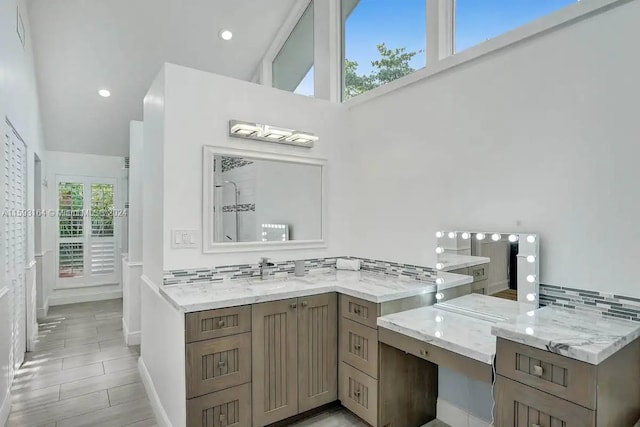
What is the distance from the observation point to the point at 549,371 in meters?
1.42

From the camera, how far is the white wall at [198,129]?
2488 mm

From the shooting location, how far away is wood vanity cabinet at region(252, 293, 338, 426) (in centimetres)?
222

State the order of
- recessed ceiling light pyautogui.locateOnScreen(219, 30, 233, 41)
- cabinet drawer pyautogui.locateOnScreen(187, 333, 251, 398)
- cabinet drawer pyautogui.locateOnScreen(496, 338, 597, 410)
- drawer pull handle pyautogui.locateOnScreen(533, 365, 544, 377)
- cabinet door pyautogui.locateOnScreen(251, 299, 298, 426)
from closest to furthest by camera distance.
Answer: cabinet drawer pyautogui.locateOnScreen(496, 338, 597, 410), drawer pull handle pyautogui.locateOnScreen(533, 365, 544, 377), cabinet drawer pyautogui.locateOnScreen(187, 333, 251, 398), cabinet door pyautogui.locateOnScreen(251, 299, 298, 426), recessed ceiling light pyautogui.locateOnScreen(219, 30, 233, 41)

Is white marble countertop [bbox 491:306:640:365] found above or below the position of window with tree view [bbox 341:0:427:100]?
below

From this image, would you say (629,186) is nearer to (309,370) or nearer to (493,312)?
(493,312)

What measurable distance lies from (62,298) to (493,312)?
6368 mm

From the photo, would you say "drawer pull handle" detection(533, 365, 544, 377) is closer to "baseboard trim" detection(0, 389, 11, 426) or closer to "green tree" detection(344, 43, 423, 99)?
"green tree" detection(344, 43, 423, 99)

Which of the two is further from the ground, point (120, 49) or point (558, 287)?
point (120, 49)

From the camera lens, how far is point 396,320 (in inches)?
83.9

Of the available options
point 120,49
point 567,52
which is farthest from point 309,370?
point 120,49

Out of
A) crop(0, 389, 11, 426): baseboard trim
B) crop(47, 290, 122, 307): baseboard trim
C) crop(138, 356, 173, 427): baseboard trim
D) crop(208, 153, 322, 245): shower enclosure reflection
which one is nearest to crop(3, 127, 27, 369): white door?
crop(0, 389, 11, 426): baseboard trim

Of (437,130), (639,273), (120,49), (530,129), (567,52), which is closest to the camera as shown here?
(639,273)

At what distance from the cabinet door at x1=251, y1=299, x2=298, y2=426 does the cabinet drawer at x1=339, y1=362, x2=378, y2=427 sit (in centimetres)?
35

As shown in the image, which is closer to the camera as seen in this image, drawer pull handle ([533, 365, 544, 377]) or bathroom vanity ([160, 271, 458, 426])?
drawer pull handle ([533, 365, 544, 377])
